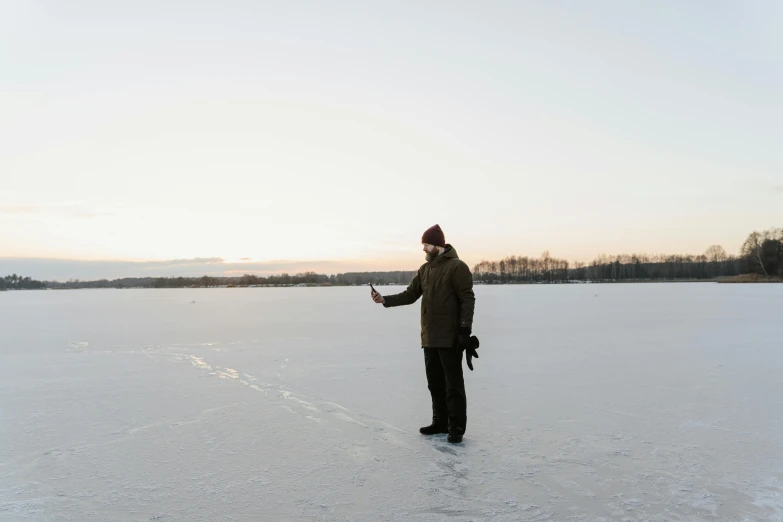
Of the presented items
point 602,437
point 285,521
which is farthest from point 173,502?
point 602,437

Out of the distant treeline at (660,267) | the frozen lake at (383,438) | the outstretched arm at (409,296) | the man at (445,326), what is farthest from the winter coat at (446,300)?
the distant treeline at (660,267)

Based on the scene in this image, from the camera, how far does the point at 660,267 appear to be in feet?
367

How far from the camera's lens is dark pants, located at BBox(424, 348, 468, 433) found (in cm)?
371

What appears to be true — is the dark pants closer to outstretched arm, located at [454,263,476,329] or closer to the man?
the man

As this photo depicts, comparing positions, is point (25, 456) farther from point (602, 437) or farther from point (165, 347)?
point (165, 347)

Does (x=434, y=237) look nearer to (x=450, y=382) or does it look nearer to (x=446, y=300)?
(x=446, y=300)

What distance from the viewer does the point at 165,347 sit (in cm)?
902

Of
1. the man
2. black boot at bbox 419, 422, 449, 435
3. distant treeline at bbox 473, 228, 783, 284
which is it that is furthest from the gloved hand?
distant treeline at bbox 473, 228, 783, 284

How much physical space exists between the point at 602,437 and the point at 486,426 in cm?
83

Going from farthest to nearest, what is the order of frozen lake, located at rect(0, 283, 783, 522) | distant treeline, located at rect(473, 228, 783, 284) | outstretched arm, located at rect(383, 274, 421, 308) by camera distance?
distant treeline, located at rect(473, 228, 783, 284) < outstretched arm, located at rect(383, 274, 421, 308) < frozen lake, located at rect(0, 283, 783, 522)

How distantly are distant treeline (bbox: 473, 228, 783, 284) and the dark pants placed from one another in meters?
78.3

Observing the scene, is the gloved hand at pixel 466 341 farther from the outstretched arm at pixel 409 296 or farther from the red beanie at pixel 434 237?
the red beanie at pixel 434 237

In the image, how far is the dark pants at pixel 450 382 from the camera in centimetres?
371

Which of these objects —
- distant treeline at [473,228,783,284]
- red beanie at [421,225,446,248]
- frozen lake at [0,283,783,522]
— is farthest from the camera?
distant treeline at [473,228,783,284]
